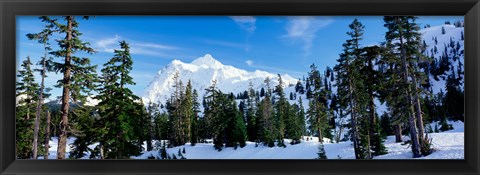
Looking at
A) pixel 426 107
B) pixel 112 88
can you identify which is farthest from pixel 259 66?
pixel 426 107

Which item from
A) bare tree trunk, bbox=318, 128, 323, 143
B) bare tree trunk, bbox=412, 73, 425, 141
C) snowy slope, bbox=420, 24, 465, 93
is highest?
snowy slope, bbox=420, 24, 465, 93

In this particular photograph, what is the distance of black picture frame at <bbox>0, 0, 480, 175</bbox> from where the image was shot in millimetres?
2258

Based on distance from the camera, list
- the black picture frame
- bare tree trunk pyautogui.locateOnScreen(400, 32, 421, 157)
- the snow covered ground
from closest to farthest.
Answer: the black picture frame, the snow covered ground, bare tree trunk pyautogui.locateOnScreen(400, 32, 421, 157)

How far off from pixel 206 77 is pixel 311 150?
132 cm

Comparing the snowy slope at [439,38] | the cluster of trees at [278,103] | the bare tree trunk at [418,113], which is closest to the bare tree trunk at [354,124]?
the cluster of trees at [278,103]

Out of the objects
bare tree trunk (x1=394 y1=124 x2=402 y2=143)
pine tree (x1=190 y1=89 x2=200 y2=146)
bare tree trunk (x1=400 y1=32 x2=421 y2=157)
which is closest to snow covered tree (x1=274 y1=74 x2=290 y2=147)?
pine tree (x1=190 y1=89 x2=200 y2=146)

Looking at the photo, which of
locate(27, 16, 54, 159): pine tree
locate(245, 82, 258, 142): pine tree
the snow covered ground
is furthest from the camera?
locate(245, 82, 258, 142): pine tree

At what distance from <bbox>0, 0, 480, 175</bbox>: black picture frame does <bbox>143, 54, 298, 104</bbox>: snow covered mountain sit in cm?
114

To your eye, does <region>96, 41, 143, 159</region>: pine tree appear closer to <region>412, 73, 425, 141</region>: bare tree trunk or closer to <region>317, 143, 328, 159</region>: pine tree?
<region>317, 143, 328, 159</region>: pine tree

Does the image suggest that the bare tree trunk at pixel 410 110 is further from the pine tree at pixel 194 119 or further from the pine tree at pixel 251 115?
the pine tree at pixel 194 119

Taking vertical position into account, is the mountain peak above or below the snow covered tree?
above

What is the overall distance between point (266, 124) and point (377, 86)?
4.10ft

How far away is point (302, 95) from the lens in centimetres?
354
